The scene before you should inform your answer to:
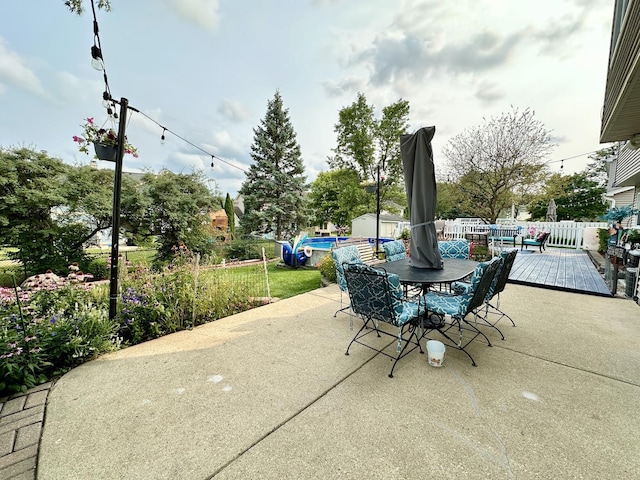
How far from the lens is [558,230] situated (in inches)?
449

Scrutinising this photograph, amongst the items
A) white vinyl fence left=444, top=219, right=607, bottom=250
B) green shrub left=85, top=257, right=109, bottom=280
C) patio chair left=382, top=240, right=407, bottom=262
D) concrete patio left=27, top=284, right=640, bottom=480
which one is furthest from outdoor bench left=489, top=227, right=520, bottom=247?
green shrub left=85, top=257, right=109, bottom=280

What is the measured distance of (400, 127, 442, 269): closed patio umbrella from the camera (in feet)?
10.9

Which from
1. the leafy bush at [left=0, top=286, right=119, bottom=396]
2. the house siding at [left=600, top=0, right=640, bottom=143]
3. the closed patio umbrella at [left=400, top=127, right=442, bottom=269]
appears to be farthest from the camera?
the closed patio umbrella at [left=400, top=127, right=442, bottom=269]

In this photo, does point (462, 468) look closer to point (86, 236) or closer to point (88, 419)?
point (88, 419)

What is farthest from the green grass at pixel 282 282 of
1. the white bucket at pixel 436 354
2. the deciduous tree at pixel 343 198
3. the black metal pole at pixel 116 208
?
the deciduous tree at pixel 343 198

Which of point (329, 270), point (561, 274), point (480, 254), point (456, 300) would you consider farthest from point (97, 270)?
point (561, 274)

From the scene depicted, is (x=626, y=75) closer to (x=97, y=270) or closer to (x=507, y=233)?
(x=507, y=233)

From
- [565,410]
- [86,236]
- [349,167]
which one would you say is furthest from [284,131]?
[565,410]

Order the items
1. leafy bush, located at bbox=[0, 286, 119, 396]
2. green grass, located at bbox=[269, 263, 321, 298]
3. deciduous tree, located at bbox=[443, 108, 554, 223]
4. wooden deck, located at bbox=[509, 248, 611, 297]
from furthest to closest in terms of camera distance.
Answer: deciduous tree, located at bbox=[443, 108, 554, 223]
green grass, located at bbox=[269, 263, 321, 298]
wooden deck, located at bbox=[509, 248, 611, 297]
leafy bush, located at bbox=[0, 286, 119, 396]

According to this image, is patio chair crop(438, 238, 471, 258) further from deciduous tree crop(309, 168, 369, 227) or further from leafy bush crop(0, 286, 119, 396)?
deciduous tree crop(309, 168, 369, 227)

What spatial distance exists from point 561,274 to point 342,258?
6234mm

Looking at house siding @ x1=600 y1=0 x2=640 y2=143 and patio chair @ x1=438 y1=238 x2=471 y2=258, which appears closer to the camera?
house siding @ x1=600 y1=0 x2=640 y2=143

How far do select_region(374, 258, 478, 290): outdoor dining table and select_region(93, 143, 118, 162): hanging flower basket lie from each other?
12.5 ft

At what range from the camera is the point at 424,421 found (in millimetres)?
1869
